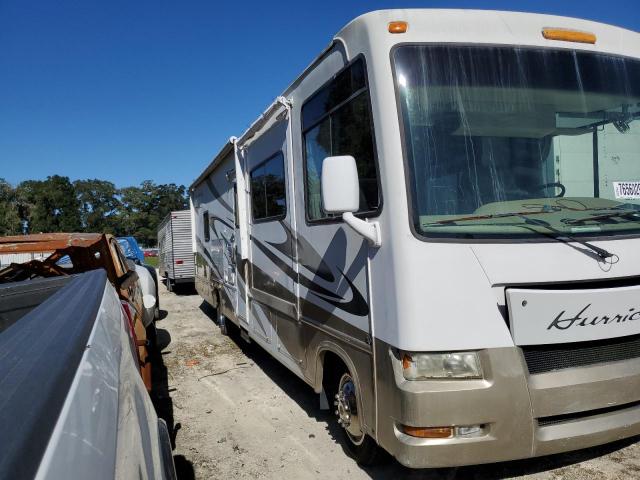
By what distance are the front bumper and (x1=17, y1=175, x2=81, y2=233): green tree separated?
8538 cm

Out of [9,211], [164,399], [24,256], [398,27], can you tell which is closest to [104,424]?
[398,27]

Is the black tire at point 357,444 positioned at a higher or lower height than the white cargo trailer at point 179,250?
lower

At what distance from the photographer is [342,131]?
3.37 m

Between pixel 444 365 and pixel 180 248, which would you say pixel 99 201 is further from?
pixel 444 365

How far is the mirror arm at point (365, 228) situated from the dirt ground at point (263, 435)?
1.79 meters

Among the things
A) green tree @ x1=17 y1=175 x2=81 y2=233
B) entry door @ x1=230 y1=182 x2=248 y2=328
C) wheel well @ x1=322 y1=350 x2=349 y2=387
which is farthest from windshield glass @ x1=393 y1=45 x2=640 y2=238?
green tree @ x1=17 y1=175 x2=81 y2=233

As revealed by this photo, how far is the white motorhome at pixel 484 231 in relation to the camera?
2604 mm

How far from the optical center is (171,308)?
12.5 m

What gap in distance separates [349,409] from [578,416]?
1.53 meters

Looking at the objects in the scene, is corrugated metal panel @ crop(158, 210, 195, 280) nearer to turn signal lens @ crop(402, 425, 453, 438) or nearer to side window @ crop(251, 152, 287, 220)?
side window @ crop(251, 152, 287, 220)

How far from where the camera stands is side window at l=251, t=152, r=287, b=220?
15.4ft

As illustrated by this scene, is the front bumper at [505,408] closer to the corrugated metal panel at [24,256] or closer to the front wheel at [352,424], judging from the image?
the front wheel at [352,424]

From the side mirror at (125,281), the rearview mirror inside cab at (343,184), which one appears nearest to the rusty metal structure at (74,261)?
the side mirror at (125,281)

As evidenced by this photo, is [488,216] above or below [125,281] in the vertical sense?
above
